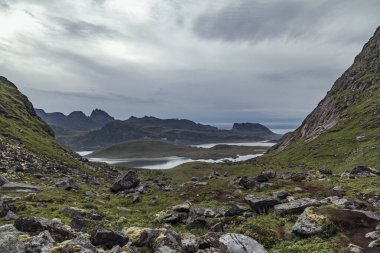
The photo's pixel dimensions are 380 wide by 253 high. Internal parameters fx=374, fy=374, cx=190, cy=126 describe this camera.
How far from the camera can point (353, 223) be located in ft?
112

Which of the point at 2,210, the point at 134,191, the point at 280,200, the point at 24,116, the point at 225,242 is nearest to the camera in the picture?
the point at 225,242

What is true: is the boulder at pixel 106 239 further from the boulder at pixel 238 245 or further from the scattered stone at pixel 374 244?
the scattered stone at pixel 374 244

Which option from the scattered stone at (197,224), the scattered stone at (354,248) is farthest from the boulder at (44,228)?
the scattered stone at (354,248)

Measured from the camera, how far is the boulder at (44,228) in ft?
96.4

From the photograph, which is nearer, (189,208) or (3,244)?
(3,244)

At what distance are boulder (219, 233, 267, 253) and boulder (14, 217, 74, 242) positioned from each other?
39.2 ft

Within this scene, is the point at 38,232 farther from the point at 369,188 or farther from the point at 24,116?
the point at 24,116

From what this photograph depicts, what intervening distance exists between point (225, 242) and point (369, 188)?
90.1 feet

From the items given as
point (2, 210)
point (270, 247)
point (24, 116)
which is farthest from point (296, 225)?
point (24, 116)

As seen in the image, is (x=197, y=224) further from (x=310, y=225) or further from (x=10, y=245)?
(x=10, y=245)

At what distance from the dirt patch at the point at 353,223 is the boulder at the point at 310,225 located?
4.65 feet

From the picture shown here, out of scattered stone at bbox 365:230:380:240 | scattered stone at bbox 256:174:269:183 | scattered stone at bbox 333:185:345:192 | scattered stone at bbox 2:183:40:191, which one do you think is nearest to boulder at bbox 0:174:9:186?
scattered stone at bbox 2:183:40:191

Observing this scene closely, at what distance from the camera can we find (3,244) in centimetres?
2352

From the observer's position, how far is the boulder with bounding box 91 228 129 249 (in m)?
28.7
